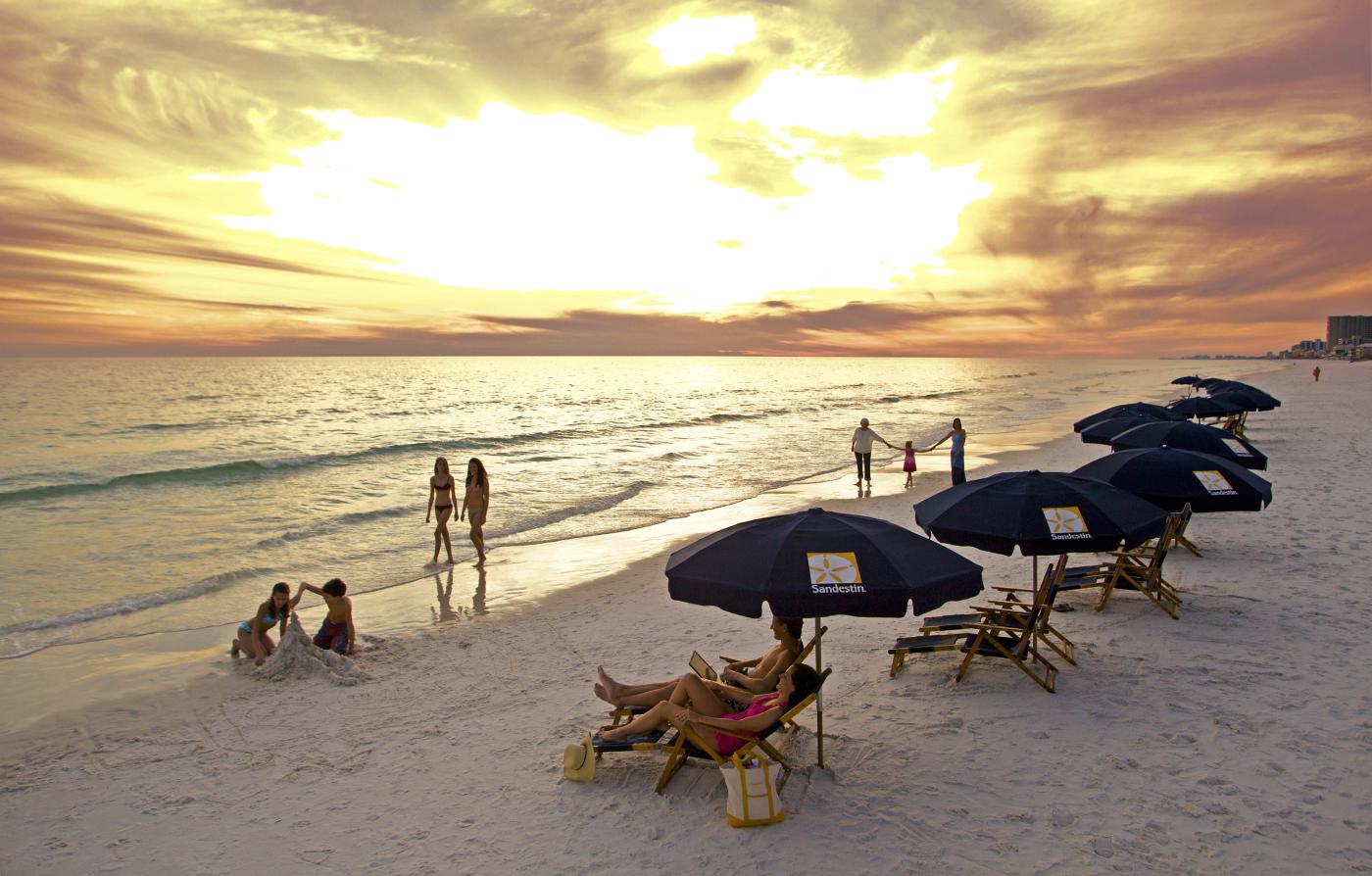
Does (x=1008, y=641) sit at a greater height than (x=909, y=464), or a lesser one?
greater

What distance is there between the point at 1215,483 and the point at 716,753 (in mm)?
6509

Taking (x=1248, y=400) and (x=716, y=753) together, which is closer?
(x=716, y=753)

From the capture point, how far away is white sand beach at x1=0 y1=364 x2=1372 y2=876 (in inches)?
197

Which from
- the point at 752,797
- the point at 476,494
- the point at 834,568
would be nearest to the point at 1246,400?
the point at 476,494

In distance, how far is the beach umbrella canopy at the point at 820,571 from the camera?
4.89 meters

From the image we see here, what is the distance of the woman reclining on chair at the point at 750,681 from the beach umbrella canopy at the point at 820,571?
0.89m

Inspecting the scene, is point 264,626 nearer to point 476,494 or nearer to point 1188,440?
point 476,494

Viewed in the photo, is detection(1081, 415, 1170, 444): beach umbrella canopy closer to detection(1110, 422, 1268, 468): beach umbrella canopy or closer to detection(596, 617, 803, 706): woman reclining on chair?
detection(1110, 422, 1268, 468): beach umbrella canopy

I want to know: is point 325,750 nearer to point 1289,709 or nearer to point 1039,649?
point 1039,649

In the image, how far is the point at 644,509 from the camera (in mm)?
20969

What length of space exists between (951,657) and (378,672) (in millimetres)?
6663

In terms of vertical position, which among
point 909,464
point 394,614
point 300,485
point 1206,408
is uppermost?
point 1206,408

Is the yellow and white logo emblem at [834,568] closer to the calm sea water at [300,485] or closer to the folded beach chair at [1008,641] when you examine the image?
the folded beach chair at [1008,641]

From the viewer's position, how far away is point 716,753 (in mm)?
5598
